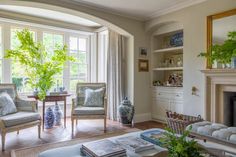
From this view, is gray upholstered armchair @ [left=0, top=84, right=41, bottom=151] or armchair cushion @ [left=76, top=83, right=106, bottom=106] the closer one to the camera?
gray upholstered armchair @ [left=0, top=84, right=41, bottom=151]

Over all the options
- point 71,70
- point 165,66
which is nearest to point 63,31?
point 71,70

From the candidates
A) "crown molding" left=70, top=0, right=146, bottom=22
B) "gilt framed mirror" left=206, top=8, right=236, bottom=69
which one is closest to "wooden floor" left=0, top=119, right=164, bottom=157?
"gilt framed mirror" left=206, top=8, right=236, bottom=69

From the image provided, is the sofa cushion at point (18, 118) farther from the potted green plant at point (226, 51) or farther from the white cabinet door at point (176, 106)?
the potted green plant at point (226, 51)

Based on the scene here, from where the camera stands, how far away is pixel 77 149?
1.72m

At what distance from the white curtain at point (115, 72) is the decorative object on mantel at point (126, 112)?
1.47 feet

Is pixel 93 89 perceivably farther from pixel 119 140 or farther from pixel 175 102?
pixel 119 140

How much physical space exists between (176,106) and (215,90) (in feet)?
3.67

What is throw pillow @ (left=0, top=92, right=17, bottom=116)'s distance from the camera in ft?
10.4

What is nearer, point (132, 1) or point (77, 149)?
point (77, 149)

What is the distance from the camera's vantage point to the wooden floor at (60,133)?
3.17m

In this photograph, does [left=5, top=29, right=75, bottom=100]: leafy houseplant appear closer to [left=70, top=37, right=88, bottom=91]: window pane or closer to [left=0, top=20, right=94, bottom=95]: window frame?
[left=0, top=20, right=94, bottom=95]: window frame

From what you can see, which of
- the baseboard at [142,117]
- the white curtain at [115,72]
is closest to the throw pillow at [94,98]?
the white curtain at [115,72]

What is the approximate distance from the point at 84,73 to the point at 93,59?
0.50 meters

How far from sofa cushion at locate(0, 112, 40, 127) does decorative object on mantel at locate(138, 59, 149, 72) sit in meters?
2.59
